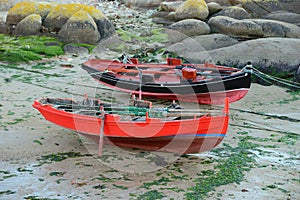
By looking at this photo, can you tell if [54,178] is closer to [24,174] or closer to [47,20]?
[24,174]

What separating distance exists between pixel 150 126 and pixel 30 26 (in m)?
11.3

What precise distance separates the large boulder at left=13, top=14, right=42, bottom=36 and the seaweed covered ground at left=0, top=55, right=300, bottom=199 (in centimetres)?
731

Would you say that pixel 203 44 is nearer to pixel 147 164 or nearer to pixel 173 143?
pixel 173 143

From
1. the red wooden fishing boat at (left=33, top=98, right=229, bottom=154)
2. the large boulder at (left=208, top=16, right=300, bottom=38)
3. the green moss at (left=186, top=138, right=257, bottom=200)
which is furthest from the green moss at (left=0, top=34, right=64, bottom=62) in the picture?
the green moss at (left=186, top=138, right=257, bottom=200)

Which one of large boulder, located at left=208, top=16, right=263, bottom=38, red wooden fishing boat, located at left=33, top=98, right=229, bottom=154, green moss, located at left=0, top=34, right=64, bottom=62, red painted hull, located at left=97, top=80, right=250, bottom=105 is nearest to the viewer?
red wooden fishing boat, located at left=33, top=98, right=229, bottom=154

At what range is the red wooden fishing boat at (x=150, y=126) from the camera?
764cm

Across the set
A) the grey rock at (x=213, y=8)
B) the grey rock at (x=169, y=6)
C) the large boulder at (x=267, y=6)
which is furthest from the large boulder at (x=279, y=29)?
the grey rock at (x=169, y=6)

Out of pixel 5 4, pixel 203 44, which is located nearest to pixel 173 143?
pixel 203 44

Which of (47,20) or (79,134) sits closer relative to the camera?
(79,134)

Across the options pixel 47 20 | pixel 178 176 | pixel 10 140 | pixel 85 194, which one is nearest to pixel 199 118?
pixel 178 176

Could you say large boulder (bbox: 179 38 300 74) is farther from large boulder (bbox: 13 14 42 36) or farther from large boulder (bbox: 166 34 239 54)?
large boulder (bbox: 13 14 42 36)

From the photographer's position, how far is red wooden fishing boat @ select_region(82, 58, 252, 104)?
1102 cm

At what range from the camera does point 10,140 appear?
8.34m

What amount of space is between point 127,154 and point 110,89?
15.7 ft
